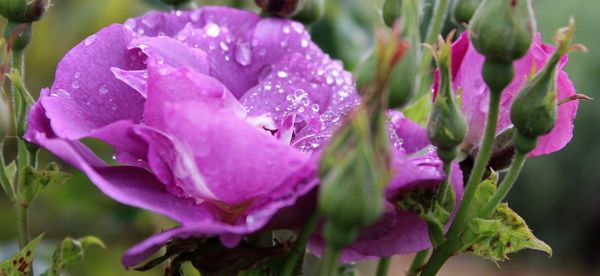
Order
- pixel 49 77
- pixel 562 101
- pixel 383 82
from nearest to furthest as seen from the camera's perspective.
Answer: pixel 383 82 → pixel 562 101 → pixel 49 77

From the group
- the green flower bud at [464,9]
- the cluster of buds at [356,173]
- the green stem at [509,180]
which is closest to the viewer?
the cluster of buds at [356,173]

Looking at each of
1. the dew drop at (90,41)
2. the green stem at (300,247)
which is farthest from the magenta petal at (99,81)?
the green stem at (300,247)

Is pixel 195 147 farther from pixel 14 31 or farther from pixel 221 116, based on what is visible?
pixel 14 31

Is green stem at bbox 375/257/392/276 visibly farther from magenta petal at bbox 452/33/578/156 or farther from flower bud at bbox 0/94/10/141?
flower bud at bbox 0/94/10/141

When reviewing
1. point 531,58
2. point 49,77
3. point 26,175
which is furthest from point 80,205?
point 531,58

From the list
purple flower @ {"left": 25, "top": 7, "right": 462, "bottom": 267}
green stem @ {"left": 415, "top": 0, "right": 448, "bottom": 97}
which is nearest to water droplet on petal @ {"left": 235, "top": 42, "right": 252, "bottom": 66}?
purple flower @ {"left": 25, "top": 7, "right": 462, "bottom": 267}

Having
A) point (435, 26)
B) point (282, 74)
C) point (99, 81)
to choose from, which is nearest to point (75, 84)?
point (99, 81)

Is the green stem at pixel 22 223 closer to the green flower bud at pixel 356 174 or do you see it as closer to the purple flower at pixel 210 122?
the purple flower at pixel 210 122
